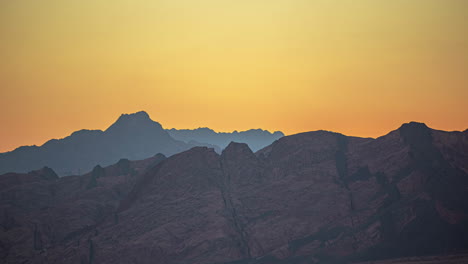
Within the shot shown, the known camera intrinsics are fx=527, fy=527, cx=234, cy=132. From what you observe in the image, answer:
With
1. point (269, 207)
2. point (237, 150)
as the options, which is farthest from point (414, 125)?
point (237, 150)

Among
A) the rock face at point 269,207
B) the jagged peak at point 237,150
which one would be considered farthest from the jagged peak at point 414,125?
the jagged peak at point 237,150

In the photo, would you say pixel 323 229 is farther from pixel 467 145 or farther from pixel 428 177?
pixel 467 145

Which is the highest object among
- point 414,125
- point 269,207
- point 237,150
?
point 237,150

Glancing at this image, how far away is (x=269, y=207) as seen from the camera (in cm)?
14412

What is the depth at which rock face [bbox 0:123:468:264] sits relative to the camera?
12812 cm

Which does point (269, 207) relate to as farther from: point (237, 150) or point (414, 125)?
point (414, 125)

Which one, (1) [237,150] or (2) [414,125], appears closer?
(2) [414,125]

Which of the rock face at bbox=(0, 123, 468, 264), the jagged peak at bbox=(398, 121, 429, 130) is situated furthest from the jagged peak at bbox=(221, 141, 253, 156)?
the jagged peak at bbox=(398, 121, 429, 130)

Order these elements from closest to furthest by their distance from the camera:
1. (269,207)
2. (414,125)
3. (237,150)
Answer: (269,207) < (414,125) < (237,150)

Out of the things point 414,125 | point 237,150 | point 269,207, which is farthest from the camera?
point 237,150

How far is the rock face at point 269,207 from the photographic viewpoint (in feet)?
420

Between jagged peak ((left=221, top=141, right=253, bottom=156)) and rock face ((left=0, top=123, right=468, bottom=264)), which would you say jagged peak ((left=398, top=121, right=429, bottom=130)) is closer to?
rock face ((left=0, top=123, right=468, bottom=264))

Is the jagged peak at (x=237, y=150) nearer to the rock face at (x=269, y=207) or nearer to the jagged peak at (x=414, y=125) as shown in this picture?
the rock face at (x=269, y=207)

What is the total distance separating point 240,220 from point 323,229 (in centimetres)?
2273
